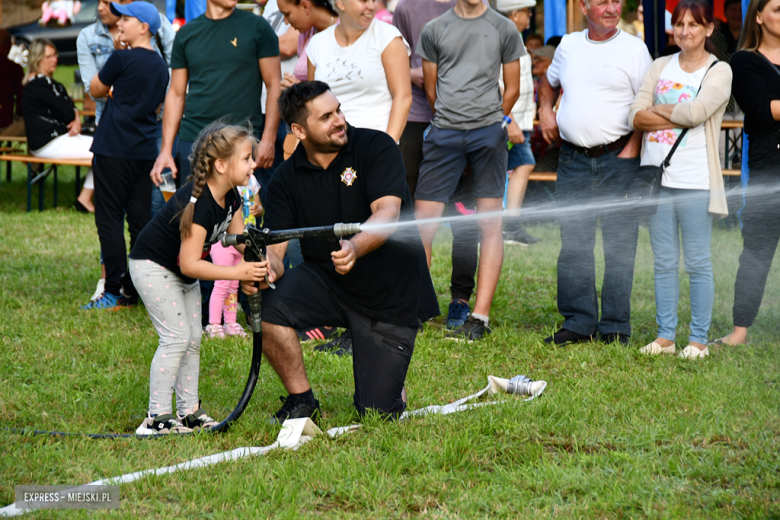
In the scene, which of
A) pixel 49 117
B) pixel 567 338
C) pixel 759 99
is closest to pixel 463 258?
pixel 567 338

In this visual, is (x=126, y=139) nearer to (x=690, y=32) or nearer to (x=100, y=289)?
(x=100, y=289)

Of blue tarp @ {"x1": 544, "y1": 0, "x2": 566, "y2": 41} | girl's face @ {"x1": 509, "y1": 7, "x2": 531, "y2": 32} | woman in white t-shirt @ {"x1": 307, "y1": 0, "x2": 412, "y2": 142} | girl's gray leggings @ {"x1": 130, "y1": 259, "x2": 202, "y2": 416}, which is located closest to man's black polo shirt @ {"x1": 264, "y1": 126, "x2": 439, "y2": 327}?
girl's gray leggings @ {"x1": 130, "y1": 259, "x2": 202, "y2": 416}

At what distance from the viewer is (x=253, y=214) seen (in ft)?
18.5

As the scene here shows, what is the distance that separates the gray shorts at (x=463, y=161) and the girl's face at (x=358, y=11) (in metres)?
0.93

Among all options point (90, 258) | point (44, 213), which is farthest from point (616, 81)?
point (44, 213)

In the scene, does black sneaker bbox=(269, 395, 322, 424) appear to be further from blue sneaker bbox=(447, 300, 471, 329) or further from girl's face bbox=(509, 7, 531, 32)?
girl's face bbox=(509, 7, 531, 32)

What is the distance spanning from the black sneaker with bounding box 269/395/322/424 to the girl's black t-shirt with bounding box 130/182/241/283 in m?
0.82

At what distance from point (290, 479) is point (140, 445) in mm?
858

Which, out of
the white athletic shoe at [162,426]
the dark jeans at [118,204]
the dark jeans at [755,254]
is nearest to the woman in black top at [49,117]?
the dark jeans at [118,204]

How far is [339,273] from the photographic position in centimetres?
400

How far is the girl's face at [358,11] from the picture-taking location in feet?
17.1

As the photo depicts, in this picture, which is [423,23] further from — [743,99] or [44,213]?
[44,213]

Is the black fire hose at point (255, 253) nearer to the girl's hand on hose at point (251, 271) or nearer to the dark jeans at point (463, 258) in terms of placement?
the girl's hand on hose at point (251, 271)

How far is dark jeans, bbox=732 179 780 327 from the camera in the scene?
5176mm
